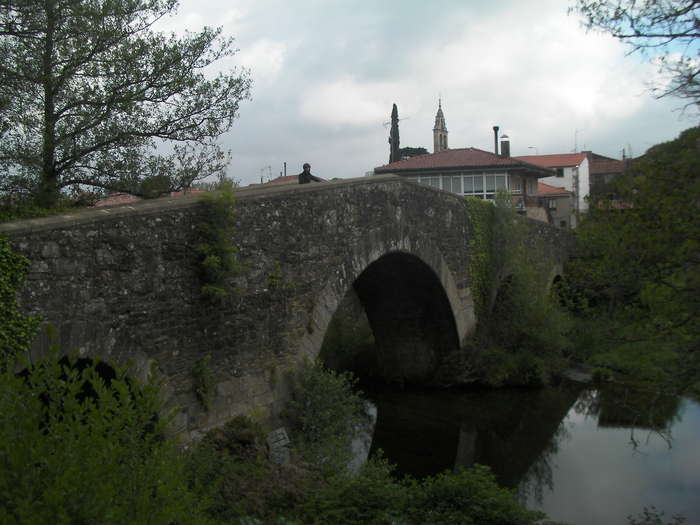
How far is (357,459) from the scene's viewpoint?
956 cm

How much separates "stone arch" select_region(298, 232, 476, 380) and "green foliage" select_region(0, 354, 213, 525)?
4.86 m

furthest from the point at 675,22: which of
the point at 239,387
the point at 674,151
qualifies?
the point at 239,387

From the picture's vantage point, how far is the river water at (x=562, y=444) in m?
8.43

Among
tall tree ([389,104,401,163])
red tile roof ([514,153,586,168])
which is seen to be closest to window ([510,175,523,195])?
tall tree ([389,104,401,163])

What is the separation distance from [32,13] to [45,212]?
2608mm

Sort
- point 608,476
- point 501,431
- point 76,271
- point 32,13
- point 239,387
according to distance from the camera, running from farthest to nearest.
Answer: point 501,431 → point 608,476 → point 32,13 → point 239,387 → point 76,271

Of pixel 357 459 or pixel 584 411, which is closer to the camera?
pixel 357 459

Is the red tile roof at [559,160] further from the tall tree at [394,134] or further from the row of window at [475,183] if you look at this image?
the row of window at [475,183]

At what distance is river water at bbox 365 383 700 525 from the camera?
8.43 m

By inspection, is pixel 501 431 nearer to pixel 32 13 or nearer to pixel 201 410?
pixel 201 410

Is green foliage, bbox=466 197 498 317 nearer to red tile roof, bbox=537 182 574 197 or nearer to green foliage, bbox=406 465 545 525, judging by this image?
green foliage, bbox=406 465 545 525

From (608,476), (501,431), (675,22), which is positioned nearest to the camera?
(675,22)

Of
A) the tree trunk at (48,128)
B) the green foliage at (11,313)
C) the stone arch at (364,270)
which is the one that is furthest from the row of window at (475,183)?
the green foliage at (11,313)

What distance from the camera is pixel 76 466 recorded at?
7.77 ft
